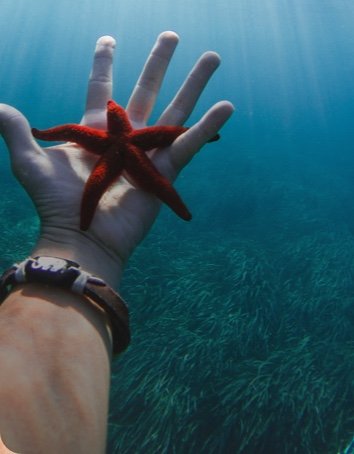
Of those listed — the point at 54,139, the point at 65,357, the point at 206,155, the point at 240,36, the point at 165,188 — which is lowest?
the point at 206,155

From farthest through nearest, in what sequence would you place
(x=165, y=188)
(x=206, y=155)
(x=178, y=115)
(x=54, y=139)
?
(x=206, y=155) → (x=178, y=115) → (x=54, y=139) → (x=165, y=188)

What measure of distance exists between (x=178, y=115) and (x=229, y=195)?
470 inches

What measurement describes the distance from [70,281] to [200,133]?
159cm

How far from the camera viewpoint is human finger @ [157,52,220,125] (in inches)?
139

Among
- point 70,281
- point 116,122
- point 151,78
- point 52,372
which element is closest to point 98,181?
point 116,122

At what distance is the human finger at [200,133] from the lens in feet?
9.73

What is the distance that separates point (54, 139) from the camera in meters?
3.18

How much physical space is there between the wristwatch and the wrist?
253 mm

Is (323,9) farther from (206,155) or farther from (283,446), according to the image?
(283,446)

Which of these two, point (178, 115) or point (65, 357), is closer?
point (65, 357)

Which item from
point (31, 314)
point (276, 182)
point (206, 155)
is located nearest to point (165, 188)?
point (31, 314)

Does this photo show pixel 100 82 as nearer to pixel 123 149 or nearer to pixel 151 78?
pixel 151 78

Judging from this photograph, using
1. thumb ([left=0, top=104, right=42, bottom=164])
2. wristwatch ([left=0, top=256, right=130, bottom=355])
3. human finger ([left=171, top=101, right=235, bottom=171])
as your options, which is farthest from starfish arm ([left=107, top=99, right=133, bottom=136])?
wristwatch ([left=0, top=256, right=130, bottom=355])

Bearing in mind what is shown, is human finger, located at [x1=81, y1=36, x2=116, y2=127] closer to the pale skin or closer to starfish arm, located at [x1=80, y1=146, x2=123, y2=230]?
the pale skin
